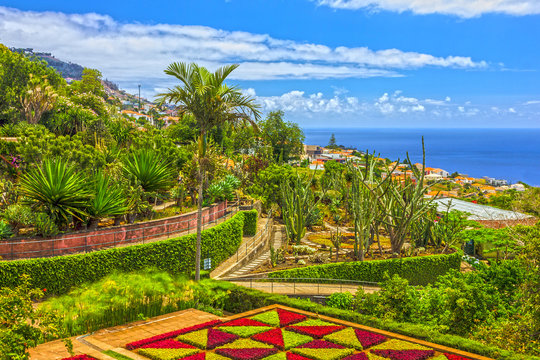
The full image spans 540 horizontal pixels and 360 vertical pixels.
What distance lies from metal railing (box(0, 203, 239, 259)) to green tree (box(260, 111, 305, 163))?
3707cm

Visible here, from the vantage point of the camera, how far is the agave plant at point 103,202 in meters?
22.2

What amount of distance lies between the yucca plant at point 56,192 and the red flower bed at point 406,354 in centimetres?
1377

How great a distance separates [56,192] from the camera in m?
20.9

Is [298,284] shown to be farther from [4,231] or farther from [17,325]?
[17,325]

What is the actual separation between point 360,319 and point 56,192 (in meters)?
13.3

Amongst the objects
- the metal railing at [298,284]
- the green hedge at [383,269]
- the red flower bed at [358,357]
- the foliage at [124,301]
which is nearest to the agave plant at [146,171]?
the metal railing at [298,284]

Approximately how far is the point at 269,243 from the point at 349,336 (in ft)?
58.0

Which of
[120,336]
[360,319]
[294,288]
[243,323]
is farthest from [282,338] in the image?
[294,288]

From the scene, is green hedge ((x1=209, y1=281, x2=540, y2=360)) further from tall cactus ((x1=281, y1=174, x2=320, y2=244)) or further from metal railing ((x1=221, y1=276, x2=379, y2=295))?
tall cactus ((x1=281, y1=174, x2=320, y2=244))

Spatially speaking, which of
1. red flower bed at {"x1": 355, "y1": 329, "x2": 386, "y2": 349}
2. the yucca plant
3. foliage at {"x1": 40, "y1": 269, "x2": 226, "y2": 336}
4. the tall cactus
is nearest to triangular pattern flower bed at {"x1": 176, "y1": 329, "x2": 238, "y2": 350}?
foliage at {"x1": 40, "y1": 269, "x2": 226, "y2": 336}

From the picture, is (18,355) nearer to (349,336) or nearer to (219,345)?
(219,345)

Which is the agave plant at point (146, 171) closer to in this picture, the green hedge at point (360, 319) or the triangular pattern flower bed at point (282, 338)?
the green hedge at point (360, 319)

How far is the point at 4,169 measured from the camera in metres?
28.2

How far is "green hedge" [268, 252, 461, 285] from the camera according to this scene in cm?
2581
